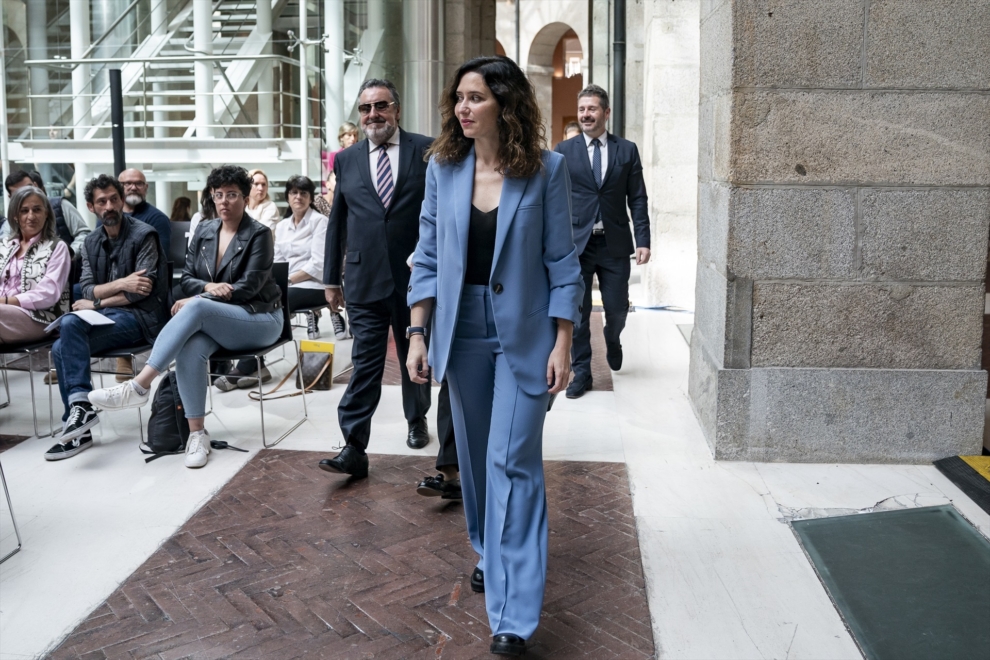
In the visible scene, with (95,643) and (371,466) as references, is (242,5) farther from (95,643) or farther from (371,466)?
(95,643)

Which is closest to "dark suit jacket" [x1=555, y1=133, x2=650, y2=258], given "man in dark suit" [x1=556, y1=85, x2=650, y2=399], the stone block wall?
"man in dark suit" [x1=556, y1=85, x2=650, y2=399]

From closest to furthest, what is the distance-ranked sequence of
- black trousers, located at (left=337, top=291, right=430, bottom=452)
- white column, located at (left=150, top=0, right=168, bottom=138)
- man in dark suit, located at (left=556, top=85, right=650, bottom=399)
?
black trousers, located at (left=337, top=291, right=430, bottom=452)
man in dark suit, located at (left=556, top=85, right=650, bottom=399)
white column, located at (left=150, top=0, right=168, bottom=138)

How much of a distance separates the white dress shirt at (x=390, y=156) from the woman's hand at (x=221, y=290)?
1.11m

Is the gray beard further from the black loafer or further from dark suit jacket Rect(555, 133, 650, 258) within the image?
the black loafer

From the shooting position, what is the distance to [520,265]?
336 cm

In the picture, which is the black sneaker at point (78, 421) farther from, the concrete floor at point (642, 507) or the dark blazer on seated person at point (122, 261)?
the dark blazer on seated person at point (122, 261)

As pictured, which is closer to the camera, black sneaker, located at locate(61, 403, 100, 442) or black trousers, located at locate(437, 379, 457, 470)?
black trousers, located at locate(437, 379, 457, 470)

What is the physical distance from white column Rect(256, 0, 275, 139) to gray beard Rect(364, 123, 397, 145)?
18.5 feet

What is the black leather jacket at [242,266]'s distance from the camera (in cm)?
578

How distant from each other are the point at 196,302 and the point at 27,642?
2336 millimetres

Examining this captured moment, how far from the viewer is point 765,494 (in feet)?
16.3

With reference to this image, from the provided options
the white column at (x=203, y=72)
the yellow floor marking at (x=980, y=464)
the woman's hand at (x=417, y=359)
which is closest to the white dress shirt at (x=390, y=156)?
the woman's hand at (x=417, y=359)

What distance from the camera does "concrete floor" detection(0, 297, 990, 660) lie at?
3.62 meters

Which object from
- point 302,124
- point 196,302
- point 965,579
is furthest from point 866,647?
point 302,124
